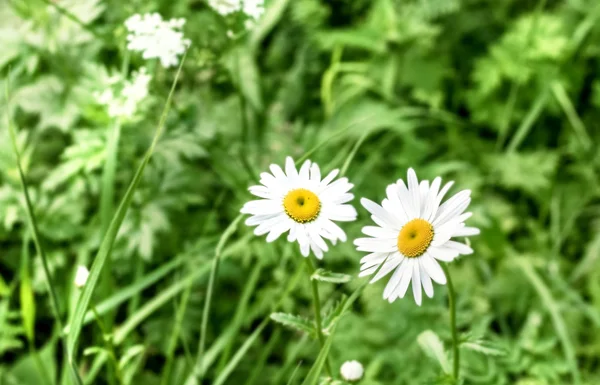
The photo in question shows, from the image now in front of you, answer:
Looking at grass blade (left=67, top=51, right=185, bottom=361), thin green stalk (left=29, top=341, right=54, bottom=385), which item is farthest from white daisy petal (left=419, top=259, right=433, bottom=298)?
thin green stalk (left=29, top=341, right=54, bottom=385)

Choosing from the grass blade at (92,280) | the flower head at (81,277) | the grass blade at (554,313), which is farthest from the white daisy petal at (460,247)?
the grass blade at (554,313)

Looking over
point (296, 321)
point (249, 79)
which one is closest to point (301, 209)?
point (296, 321)

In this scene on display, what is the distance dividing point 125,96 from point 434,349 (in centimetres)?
87

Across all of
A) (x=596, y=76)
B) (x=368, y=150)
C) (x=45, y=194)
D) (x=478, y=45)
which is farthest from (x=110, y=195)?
(x=596, y=76)

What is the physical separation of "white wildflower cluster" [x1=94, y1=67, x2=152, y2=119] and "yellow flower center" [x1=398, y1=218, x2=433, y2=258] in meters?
0.73

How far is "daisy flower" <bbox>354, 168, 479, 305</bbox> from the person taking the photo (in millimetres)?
883

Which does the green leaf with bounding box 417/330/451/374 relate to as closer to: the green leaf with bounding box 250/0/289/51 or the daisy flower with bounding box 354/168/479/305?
the daisy flower with bounding box 354/168/479/305

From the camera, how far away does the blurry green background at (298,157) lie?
1611mm

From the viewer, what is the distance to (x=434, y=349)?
115cm

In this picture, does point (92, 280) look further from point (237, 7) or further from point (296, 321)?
point (237, 7)

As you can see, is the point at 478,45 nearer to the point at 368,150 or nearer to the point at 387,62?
the point at 387,62

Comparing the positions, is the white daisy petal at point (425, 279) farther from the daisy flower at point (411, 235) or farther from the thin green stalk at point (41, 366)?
the thin green stalk at point (41, 366)

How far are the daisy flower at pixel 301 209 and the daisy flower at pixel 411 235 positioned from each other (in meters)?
0.05

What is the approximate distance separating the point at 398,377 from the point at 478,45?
1.46 metres
